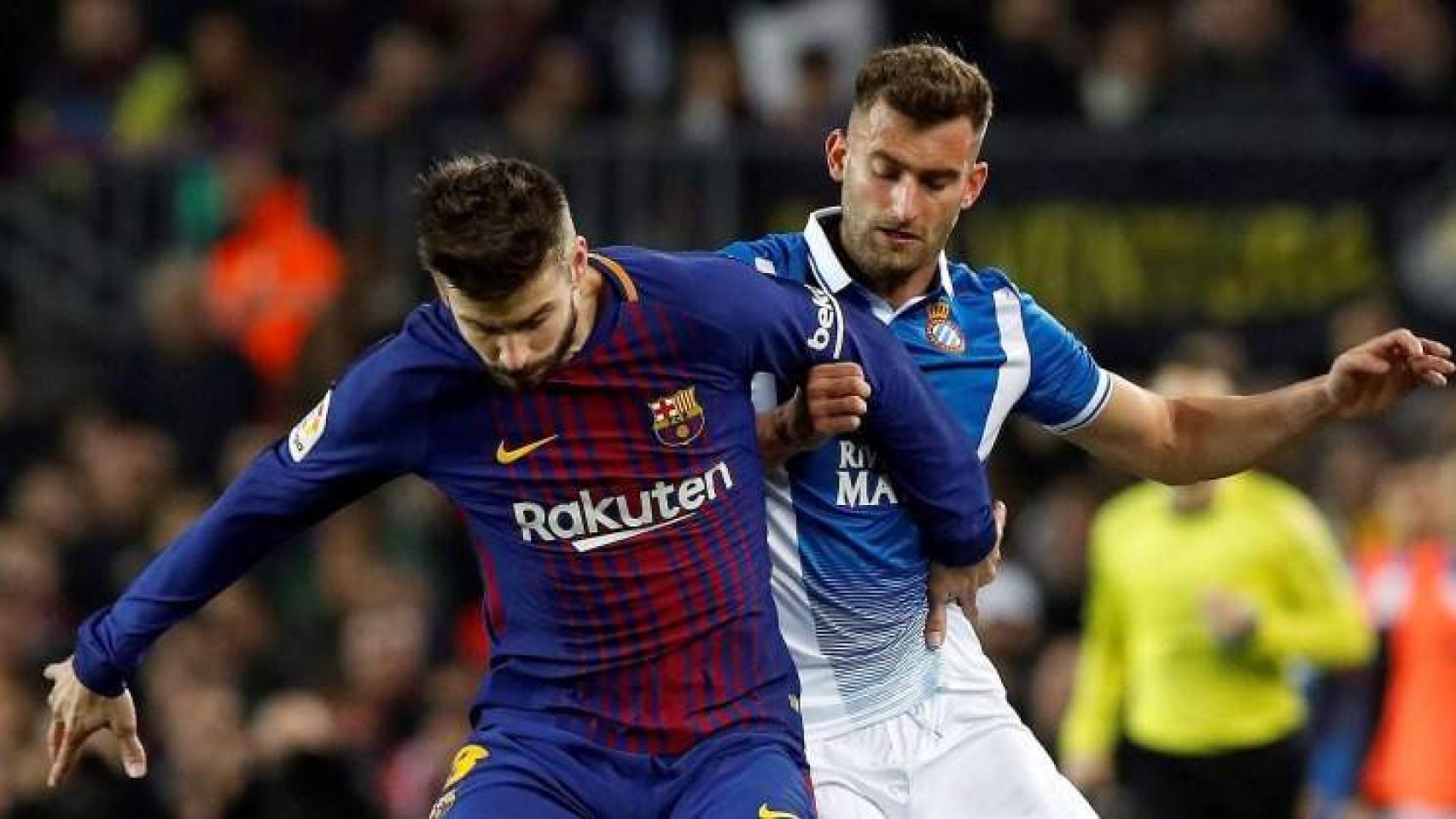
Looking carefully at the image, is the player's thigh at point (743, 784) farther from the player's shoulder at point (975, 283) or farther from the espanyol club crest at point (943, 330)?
the player's shoulder at point (975, 283)

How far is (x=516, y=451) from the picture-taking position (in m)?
6.30

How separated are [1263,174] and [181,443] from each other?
492cm

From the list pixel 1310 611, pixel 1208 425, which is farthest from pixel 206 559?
pixel 1310 611

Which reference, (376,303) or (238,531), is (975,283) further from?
(376,303)

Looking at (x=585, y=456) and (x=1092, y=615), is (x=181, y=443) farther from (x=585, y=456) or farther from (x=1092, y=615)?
(x=585, y=456)

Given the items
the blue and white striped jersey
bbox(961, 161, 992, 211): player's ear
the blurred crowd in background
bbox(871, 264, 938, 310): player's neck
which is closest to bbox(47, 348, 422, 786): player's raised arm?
the blue and white striped jersey

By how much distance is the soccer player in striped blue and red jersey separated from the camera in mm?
6250

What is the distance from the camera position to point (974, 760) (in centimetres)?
697

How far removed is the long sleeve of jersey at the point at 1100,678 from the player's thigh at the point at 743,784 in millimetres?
4933

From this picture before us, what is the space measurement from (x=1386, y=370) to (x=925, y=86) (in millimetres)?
1146

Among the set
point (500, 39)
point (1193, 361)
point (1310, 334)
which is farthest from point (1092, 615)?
point (500, 39)

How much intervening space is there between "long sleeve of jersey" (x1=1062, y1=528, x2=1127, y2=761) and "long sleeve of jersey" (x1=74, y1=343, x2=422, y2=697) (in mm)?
5258

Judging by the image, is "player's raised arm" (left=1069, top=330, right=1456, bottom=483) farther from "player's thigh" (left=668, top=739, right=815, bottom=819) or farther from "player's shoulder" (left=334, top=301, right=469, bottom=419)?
"player's shoulder" (left=334, top=301, right=469, bottom=419)

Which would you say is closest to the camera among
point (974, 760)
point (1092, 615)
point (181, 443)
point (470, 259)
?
point (470, 259)
